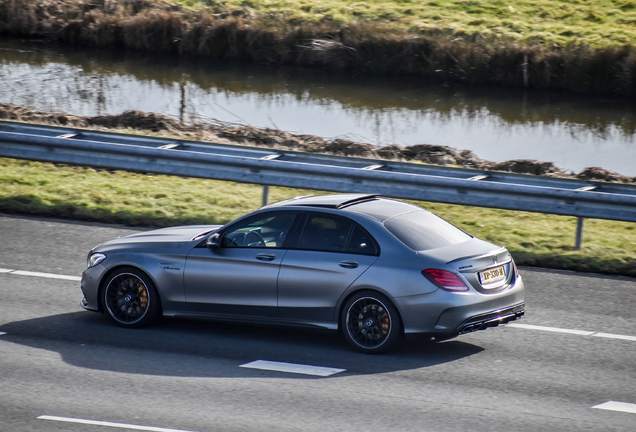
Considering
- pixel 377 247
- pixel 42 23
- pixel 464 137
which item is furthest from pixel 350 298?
pixel 42 23

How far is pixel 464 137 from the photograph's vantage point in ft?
71.9

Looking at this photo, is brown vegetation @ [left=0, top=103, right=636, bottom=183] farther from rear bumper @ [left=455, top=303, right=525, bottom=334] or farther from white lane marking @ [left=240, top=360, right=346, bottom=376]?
white lane marking @ [left=240, top=360, right=346, bottom=376]

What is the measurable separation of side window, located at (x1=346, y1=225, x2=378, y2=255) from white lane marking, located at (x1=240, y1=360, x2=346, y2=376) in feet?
3.71

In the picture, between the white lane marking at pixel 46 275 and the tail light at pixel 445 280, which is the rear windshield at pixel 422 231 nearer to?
the tail light at pixel 445 280

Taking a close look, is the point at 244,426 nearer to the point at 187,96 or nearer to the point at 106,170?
the point at 106,170

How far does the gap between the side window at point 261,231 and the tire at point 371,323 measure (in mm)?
994

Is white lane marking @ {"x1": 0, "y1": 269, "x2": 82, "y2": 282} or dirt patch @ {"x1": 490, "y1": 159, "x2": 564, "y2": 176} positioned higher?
dirt patch @ {"x1": 490, "y1": 159, "x2": 564, "y2": 176}

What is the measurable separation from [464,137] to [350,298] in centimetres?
1406

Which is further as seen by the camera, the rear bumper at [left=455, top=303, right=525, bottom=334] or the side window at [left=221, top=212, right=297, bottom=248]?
the side window at [left=221, top=212, right=297, bottom=248]

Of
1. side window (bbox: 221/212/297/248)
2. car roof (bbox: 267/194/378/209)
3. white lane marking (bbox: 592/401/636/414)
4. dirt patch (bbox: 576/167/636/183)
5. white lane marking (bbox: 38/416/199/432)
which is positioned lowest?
white lane marking (bbox: 38/416/199/432)

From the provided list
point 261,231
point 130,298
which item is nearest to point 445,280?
point 261,231

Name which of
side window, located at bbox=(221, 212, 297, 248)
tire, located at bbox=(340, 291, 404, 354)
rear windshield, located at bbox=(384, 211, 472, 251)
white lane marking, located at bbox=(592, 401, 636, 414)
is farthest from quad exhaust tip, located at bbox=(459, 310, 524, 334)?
side window, located at bbox=(221, 212, 297, 248)

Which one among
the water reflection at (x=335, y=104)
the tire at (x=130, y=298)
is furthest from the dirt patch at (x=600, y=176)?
the tire at (x=130, y=298)

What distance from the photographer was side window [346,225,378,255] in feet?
27.8
